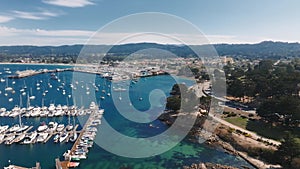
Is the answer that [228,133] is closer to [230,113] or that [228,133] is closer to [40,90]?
[230,113]

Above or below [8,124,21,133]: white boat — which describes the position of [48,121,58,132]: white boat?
above

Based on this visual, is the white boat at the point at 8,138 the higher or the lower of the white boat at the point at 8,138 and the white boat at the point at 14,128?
the lower

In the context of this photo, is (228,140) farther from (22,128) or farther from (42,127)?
(22,128)

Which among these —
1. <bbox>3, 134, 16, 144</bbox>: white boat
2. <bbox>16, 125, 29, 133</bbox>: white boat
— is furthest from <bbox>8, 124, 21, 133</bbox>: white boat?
<bbox>3, 134, 16, 144</bbox>: white boat

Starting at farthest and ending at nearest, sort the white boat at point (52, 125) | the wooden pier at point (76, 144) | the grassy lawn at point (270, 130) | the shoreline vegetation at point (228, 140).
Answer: the white boat at point (52, 125), the grassy lawn at point (270, 130), the shoreline vegetation at point (228, 140), the wooden pier at point (76, 144)

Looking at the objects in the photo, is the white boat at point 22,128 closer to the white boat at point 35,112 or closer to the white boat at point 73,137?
the white boat at point 35,112

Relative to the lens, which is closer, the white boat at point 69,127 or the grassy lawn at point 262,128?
the grassy lawn at point 262,128

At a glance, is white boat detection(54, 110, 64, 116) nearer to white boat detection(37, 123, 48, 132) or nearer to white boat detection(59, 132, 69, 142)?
white boat detection(37, 123, 48, 132)

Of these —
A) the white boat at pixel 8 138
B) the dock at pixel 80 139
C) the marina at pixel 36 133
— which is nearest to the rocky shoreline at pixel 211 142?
the dock at pixel 80 139

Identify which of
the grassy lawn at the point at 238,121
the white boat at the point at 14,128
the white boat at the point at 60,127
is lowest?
the white boat at the point at 14,128
